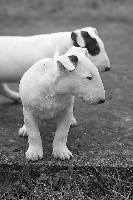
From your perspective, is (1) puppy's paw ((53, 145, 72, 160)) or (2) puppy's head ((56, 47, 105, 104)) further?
(1) puppy's paw ((53, 145, 72, 160))

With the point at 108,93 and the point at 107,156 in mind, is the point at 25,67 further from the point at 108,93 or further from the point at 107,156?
the point at 108,93

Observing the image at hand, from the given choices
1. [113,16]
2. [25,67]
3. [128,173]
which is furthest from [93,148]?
[113,16]

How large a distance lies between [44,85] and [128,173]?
80 centimetres

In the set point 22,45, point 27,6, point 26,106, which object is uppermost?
point 22,45

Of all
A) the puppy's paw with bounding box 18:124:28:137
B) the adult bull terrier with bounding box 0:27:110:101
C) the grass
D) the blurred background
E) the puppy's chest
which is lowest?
the blurred background

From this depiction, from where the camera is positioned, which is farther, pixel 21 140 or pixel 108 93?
pixel 108 93

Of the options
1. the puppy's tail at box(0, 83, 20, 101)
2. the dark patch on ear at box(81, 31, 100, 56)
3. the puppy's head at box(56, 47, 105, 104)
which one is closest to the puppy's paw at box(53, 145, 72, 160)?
the puppy's head at box(56, 47, 105, 104)

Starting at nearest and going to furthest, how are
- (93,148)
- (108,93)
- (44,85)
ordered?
1. (44,85)
2. (93,148)
3. (108,93)

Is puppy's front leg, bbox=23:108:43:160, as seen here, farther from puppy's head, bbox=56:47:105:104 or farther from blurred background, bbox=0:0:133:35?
blurred background, bbox=0:0:133:35

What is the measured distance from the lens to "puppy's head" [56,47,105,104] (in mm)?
2545

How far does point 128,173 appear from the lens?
112 inches

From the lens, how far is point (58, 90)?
8.67 feet

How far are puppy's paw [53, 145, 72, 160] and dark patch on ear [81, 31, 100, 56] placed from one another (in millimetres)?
741

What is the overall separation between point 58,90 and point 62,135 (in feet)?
1.27
